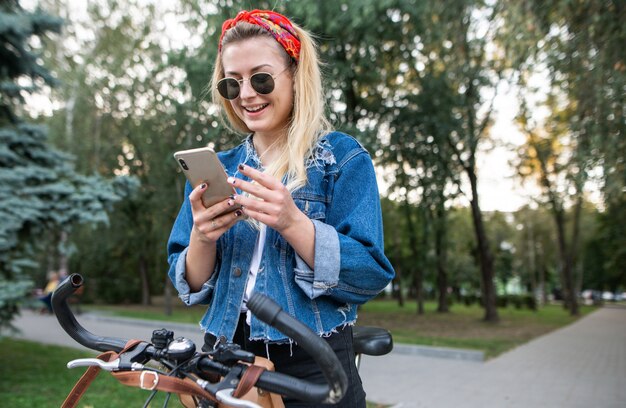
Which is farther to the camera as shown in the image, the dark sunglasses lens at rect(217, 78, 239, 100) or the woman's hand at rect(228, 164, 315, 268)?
the dark sunglasses lens at rect(217, 78, 239, 100)

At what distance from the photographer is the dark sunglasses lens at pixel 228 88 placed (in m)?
1.57

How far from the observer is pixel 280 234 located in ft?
4.71

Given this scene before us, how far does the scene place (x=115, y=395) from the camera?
20.7ft

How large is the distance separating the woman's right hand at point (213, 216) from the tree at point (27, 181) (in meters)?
5.84

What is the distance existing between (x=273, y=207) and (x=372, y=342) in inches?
57.2

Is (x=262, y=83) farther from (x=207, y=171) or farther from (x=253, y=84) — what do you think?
(x=207, y=171)

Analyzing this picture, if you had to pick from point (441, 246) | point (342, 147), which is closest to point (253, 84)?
point (342, 147)

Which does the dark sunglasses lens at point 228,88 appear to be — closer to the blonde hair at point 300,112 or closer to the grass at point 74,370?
the blonde hair at point 300,112

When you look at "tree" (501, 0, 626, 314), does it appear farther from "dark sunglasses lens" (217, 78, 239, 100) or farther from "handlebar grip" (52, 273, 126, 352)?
"handlebar grip" (52, 273, 126, 352)

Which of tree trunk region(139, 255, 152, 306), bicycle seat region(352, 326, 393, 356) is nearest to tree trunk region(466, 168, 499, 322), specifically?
tree trunk region(139, 255, 152, 306)

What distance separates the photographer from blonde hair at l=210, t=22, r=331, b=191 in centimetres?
151

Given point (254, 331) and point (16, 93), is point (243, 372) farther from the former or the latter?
point (16, 93)

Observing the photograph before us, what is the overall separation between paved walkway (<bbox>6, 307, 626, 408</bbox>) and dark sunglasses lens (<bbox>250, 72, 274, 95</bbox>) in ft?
18.9

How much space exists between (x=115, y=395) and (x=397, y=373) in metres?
4.43
